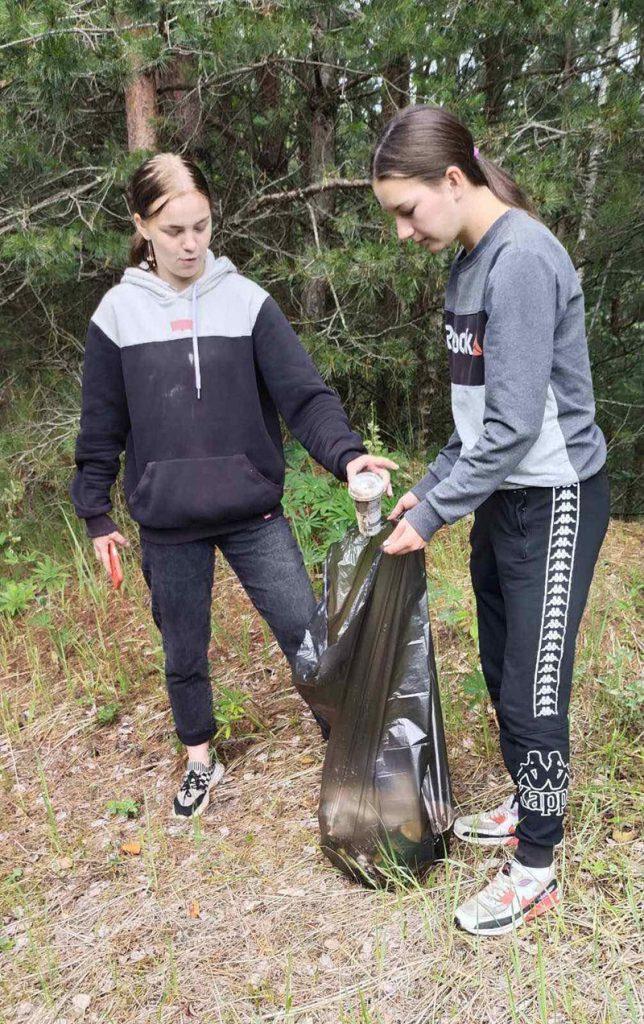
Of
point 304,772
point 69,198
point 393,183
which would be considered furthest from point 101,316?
point 69,198

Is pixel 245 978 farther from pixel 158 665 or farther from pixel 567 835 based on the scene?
pixel 158 665

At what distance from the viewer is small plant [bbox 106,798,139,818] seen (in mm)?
2416

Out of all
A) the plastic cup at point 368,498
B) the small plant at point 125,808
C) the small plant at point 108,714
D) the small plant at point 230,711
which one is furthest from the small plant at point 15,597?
the plastic cup at point 368,498

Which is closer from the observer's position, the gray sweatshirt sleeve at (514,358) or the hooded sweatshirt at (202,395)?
the gray sweatshirt sleeve at (514,358)

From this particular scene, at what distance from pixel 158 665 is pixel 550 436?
6.94 feet

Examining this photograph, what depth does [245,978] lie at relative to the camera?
1.76m

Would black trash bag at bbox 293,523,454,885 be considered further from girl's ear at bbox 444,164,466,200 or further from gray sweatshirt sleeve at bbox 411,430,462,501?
girl's ear at bbox 444,164,466,200

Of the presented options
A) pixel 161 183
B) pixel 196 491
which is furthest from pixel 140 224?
pixel 196 491

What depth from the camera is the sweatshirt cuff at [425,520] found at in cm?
157

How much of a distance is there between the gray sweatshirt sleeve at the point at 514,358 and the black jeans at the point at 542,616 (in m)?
0.16

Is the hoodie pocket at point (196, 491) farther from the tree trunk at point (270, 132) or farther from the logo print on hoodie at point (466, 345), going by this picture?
the tree trunk at point (270, 132)

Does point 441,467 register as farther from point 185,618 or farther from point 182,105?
point 182,105

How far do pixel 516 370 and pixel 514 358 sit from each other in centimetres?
2

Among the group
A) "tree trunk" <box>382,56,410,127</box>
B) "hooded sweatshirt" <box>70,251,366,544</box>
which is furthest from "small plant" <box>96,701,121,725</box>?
"tree trunk" <box>382,56,410,127</box>
